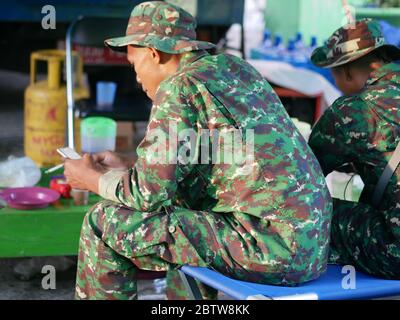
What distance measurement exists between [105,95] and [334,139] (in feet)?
8.68

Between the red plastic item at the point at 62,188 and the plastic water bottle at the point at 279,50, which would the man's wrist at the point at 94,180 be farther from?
the plastic water bottle at the point at 279,50

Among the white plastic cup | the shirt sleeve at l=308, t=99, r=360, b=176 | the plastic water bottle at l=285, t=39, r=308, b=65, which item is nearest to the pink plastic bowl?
the shirt sleeve at l=308, t=99, r=360, b=176

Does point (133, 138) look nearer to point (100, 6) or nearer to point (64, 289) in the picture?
point (100, 6)

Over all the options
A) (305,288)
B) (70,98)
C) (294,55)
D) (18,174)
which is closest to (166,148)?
(305,288)

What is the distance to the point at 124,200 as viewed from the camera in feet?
8.96

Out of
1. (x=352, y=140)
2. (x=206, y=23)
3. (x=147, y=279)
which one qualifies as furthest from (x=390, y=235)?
(x=206, y=23)

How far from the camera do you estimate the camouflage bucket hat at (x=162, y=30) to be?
9.14ft

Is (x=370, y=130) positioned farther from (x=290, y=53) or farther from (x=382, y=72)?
(x=290, y=53)

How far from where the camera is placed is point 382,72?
3041 mm

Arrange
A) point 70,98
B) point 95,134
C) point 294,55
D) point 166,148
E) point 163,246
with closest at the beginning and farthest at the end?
point 166,148
point 163,246
point 95,134
point 70,98
point 294,55

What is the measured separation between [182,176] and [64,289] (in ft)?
4.49

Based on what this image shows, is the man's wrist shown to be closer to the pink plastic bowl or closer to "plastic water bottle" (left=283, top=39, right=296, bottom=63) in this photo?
the pink plastic bowl

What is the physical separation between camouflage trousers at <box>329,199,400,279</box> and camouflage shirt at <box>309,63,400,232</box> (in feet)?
0.18

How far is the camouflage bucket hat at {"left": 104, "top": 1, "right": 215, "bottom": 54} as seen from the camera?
9.14ft
